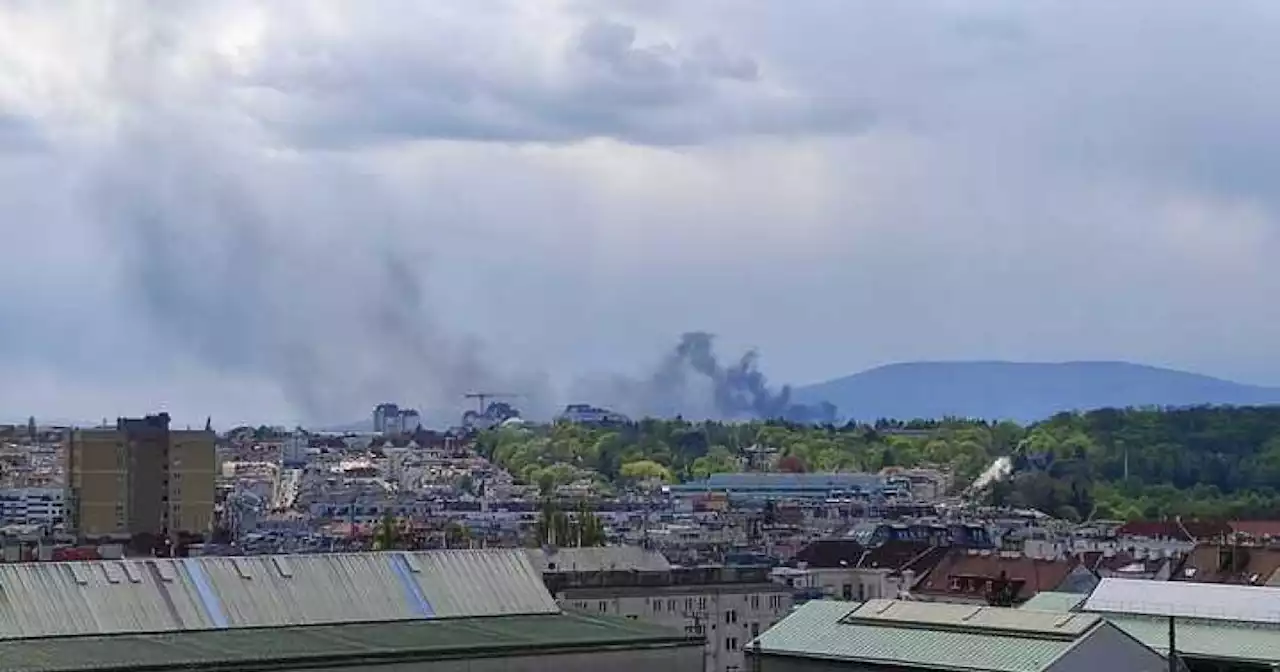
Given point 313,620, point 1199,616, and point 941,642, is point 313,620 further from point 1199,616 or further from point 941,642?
point 1199,616

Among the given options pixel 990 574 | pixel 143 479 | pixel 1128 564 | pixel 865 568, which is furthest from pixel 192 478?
pixel 990 574

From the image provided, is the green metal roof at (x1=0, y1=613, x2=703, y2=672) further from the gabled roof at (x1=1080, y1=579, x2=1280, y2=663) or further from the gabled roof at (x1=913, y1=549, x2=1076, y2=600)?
the gabled roof at (x1=913, y1=549, x2=1076, y2=600)

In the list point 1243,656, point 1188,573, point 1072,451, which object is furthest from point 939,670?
point 1072,451

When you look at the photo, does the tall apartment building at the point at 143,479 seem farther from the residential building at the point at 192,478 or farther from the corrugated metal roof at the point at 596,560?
the corrugated metal roof at the point at 596,560

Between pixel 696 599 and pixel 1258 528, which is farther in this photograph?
pixel 1258 528

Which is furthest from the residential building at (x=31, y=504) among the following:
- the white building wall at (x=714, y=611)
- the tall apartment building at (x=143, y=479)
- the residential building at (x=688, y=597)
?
the white building wall at (x=714, y=611)

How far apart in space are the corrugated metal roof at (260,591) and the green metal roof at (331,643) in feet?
1.07

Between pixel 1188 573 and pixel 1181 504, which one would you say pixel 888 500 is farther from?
pixel 1188 573

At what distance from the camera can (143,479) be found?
134 metres

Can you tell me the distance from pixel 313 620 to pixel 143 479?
9935cm

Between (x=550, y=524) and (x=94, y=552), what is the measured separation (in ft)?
72.1

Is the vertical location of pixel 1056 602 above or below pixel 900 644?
above

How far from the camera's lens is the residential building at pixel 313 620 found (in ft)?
113

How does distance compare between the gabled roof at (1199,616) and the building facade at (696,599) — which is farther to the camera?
the building facade at (696,599)
